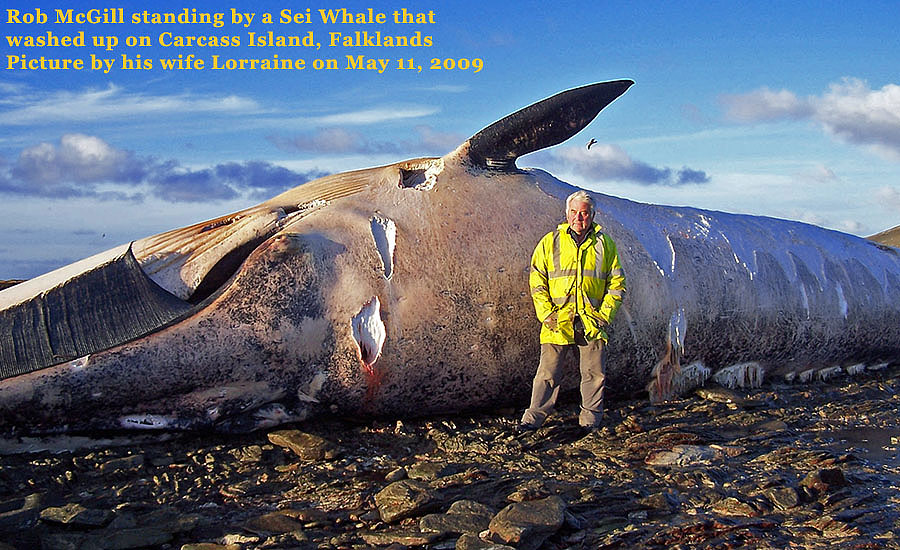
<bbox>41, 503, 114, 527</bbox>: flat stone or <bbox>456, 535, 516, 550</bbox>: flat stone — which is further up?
<bbox>41, 503, 114, 527</bbox>: flat stone

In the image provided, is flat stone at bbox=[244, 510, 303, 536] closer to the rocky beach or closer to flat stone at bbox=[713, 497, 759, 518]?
the rocky beach

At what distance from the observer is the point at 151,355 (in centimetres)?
Result: 548

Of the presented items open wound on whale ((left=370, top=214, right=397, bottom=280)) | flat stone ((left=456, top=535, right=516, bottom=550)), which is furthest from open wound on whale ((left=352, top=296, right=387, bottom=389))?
flat stone ((left=456, top=535, right=516, bottom=550))

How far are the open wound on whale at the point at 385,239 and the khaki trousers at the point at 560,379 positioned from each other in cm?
124

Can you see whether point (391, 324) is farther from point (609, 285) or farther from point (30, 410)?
point (30, 410)

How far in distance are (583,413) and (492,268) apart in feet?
4.11

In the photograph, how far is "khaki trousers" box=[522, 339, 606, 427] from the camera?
20.2 feet

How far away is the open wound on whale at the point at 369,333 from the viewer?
589cm

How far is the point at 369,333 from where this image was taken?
233 inches

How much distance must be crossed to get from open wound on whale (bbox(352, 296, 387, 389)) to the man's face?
4.85 ft

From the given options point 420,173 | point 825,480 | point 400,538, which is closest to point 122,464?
point 400,538

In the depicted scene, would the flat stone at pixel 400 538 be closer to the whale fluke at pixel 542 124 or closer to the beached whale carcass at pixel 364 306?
the beached whale carcass at pixel 364 306

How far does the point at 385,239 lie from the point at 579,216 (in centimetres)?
137

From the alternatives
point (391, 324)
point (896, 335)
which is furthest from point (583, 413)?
point (896, 335)
